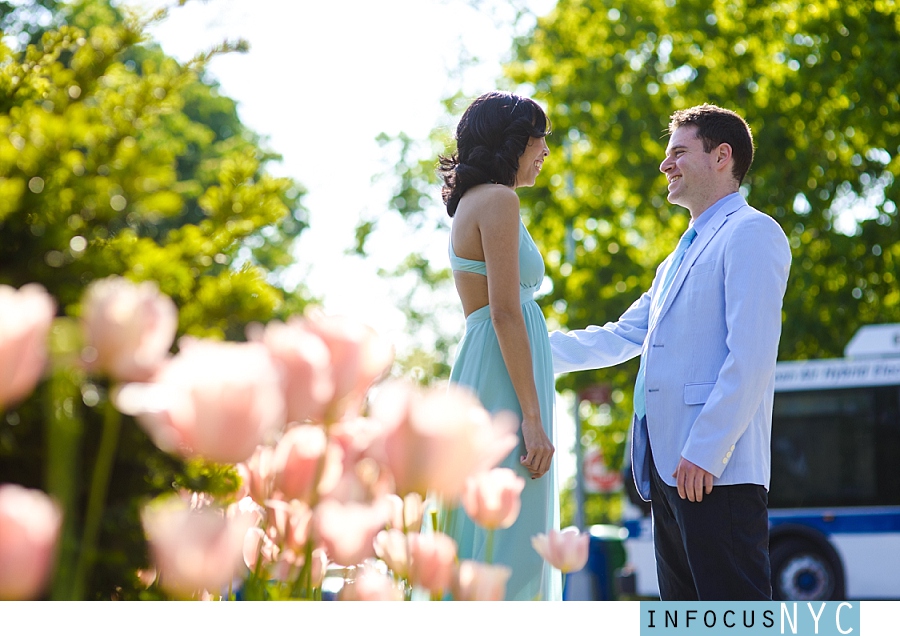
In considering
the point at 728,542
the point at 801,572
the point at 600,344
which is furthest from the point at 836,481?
the point at 728,542

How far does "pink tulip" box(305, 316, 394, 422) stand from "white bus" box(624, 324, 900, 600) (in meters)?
11.7

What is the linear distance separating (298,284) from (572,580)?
1525 cm

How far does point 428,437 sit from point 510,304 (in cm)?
197

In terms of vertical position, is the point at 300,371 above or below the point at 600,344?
below

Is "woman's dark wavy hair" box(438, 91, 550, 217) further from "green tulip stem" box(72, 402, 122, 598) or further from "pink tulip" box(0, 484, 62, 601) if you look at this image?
"pink tulip" box(0, 484, 62, 601)

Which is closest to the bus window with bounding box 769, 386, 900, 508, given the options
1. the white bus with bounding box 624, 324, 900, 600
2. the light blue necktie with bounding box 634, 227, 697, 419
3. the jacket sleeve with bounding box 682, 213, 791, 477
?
the white bus with bounding box 624, 324, 900, 600

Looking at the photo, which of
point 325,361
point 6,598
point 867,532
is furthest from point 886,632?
point 867,532

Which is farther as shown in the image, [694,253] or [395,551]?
[694,253]

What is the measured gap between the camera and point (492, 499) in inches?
54.2

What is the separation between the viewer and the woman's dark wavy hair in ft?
10.1

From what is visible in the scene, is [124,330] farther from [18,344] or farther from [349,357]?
[349,357]

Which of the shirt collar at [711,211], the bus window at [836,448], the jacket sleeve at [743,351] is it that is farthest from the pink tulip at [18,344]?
the bus window at [836,448]

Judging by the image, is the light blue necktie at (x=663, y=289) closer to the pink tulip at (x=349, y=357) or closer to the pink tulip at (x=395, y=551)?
the pink tulip at (x=395, y=551)

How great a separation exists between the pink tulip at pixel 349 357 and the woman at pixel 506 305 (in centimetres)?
177
